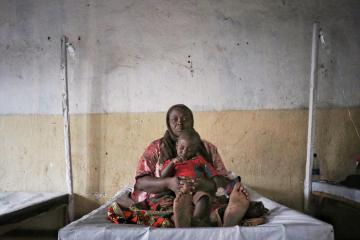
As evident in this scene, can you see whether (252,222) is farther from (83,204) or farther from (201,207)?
(83,204)

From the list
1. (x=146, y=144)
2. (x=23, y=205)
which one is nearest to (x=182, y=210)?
(x=23, y=205)

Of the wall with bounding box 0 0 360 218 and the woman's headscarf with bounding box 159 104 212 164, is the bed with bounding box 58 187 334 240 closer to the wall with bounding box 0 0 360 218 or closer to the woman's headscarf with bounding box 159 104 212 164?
the woman's headscarf with bounding box 159 104 212 164

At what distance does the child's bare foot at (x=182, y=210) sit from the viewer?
1811mm

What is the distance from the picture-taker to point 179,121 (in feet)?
8.11

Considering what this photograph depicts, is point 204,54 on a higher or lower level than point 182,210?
higher

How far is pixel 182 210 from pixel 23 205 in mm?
1365

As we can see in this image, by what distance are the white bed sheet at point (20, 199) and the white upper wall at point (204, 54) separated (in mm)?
794

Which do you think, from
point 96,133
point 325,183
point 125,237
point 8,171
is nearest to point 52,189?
point 8,171

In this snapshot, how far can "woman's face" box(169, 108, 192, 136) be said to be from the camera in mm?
2475

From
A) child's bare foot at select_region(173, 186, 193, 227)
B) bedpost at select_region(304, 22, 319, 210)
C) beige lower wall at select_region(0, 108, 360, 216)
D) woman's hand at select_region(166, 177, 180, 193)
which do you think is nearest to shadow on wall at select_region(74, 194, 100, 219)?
beige lower wall at select_region(0, 108, 360, 216)

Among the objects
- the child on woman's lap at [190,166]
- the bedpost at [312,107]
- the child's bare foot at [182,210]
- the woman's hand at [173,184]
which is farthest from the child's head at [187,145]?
the bedpost at [312,107]

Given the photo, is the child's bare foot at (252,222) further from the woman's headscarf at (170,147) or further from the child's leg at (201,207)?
the woman's headscarf at (170,147)

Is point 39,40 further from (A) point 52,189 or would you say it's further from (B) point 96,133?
(A) point 52,189

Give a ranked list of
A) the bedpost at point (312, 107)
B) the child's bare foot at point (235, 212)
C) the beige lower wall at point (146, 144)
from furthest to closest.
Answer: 1. the beige lower wall at point (146, 144)
2. the bedpost at point (312, 107)
3. the child's bare foot at point (235, 212)
